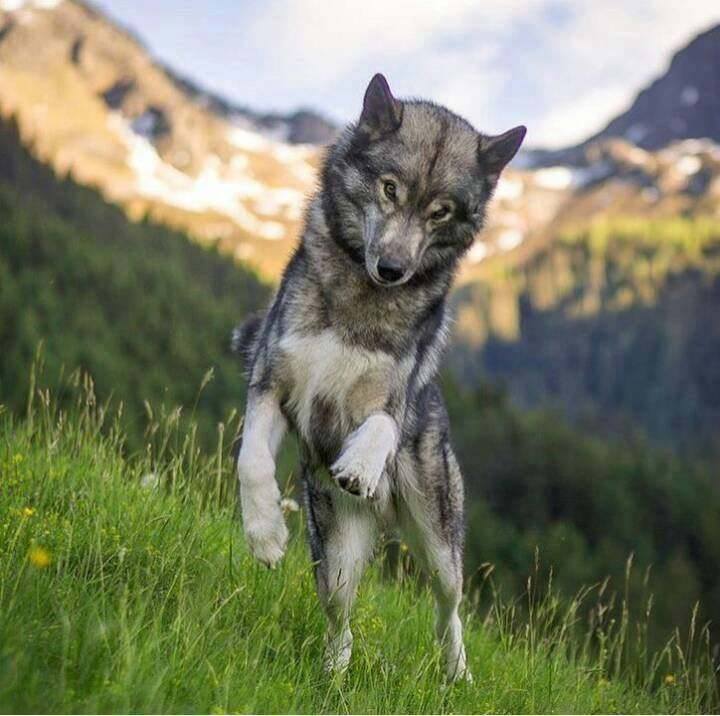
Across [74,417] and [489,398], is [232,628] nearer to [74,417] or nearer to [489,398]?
[74,417]

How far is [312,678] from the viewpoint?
486cm

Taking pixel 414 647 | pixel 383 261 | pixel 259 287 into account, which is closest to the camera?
pixel 383 261

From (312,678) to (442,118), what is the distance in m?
3.36

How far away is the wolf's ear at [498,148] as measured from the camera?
6008 mm

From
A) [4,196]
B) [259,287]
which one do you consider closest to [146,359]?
[4,196]

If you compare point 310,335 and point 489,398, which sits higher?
point 310,335

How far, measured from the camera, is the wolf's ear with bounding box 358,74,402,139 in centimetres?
577

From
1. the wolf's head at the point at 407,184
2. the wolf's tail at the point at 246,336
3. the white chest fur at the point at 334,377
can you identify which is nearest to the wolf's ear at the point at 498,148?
the wolf's head at the point at 407,184

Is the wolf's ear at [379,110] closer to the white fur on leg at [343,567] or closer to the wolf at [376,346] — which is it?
the wolf at [376,346]

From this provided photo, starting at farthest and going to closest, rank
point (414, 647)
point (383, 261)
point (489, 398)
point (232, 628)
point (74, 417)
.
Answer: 1. point (489, 398)
2. point (74, 417)
3. point (414, 647)
4. point (383, 261)
5. point (232, 628)

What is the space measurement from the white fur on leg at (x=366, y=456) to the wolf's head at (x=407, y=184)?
87 cm

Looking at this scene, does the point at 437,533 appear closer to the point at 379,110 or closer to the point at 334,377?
the point at 334,377

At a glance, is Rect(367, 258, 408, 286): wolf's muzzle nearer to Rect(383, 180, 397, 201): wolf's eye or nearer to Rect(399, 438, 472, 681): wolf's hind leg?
Rect(383, 180, 397, 201): wolf's eye

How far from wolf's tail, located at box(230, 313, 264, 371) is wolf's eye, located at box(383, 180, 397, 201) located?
1.22 meters
